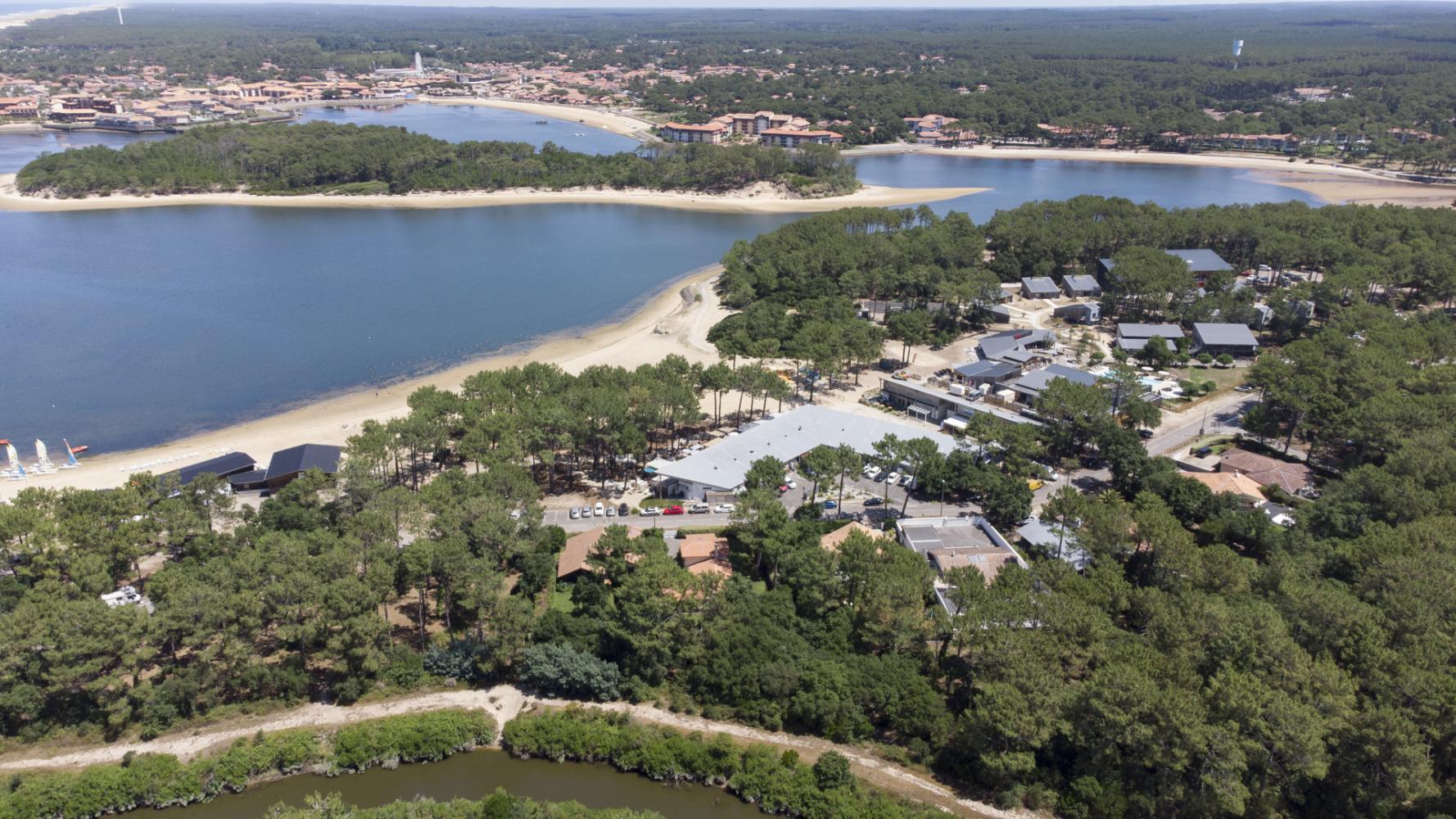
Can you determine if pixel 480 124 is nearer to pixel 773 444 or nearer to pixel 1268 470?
pixel 773 444

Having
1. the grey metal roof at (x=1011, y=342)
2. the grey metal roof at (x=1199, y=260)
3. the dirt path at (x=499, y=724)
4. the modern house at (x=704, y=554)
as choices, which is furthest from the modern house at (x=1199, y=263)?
the dirt path at (x=499, y=724)

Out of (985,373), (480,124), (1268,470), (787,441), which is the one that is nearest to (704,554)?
(787,441)

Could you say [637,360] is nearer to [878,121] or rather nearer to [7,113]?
[878,121]

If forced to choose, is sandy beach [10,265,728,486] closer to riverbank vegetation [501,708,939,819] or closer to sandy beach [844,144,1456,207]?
riverbank vegetation [501,708,939,819]

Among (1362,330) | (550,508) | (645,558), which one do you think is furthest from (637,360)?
(1362,330)

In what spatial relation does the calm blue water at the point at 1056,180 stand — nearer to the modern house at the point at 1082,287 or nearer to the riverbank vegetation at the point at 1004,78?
the riverbank vegetation at the point at 1004,78

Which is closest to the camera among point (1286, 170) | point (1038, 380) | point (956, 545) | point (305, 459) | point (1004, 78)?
point (956, 545)
